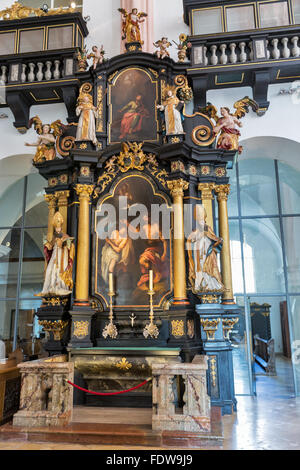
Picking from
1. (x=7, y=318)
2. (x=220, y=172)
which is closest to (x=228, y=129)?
(x=220, y=172)

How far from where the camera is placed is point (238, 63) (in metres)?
8.22

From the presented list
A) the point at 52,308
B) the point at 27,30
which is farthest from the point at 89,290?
the point at 27,30

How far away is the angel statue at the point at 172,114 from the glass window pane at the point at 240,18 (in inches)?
98.9

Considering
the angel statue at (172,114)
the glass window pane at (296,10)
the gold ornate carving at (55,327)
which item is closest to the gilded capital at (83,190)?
the angel statue at (172,114)

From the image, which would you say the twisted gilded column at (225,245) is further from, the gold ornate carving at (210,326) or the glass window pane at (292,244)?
the glass window pane at (292,244)

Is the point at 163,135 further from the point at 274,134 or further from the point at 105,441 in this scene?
the point at 105,441

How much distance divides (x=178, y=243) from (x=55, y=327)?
94.7 inches

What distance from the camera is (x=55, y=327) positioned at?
683 cm

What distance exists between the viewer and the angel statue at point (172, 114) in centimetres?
726

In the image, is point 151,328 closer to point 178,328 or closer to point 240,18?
point 178,328

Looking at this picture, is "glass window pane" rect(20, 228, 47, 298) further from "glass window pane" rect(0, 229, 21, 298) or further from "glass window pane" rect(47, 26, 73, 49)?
"glass window pane" rect(47, 26, 73, 49)

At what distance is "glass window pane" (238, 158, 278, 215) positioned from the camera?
367 inches

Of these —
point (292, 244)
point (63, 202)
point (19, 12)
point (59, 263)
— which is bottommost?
point (59, 263)

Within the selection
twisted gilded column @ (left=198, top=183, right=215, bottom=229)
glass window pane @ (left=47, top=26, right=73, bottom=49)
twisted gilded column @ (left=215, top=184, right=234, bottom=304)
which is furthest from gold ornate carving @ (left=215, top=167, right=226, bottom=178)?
glass window pane @ (left=47, top=26, right=73, bottom=49)
